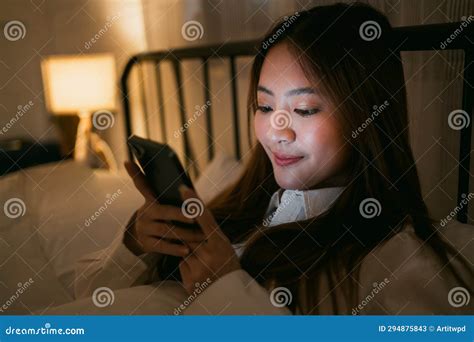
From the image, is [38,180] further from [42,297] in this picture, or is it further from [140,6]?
[140,6]

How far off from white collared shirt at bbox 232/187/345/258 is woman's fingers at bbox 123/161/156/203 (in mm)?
175

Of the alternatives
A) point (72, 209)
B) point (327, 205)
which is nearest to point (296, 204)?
point (327, 205)

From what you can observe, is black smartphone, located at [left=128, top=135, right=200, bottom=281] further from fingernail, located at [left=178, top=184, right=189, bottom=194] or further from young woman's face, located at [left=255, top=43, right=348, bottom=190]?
young woman's face, located at [left=255, top=43, right=348, bottom=190]

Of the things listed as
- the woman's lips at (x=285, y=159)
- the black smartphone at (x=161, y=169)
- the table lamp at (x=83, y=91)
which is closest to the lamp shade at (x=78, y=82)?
the table lamp at (x=83, y=91)

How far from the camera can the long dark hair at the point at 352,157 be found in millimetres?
824

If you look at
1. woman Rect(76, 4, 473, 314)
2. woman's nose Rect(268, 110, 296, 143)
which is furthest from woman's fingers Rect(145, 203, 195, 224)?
woman's nose Rect(268, 110, 296, 143)

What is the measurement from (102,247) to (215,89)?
0.37m

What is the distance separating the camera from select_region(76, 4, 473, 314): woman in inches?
32.5

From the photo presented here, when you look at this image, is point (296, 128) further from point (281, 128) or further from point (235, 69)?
point (235, 69)

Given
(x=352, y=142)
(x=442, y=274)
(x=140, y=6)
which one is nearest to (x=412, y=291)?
(x=442, y=274)

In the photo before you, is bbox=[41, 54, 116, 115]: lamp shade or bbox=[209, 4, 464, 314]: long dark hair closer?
bbox=[209, 4, 464, 314]: long dark hair

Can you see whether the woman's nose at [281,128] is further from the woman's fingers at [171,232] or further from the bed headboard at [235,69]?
the woman's fingers at [171,232]

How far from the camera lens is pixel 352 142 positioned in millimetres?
847

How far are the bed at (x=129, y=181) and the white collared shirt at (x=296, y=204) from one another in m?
0.10
